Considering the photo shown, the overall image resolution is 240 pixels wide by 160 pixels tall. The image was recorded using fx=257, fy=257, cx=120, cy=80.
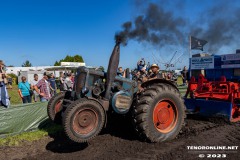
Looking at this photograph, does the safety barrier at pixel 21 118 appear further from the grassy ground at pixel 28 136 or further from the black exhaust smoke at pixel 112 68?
the black exhaust smoke at pixel 112 68

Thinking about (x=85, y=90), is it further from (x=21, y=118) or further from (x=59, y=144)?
(x=21, y=118)

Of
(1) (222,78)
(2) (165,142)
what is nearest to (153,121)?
(2) (165,142)

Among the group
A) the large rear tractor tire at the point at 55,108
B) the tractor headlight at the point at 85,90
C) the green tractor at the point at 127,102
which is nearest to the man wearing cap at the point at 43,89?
the large rear tractor tire at the point at 55,108

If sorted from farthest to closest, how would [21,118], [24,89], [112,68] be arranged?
[24,89] → [21,118] → [112,68]

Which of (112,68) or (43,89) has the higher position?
(112,68)

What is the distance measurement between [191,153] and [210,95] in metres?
2.96

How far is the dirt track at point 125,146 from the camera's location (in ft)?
15.5

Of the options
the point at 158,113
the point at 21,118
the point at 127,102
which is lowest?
the point at 21,118

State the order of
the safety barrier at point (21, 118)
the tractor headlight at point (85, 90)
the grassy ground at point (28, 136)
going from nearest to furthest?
Result: the tractor headlight at point (85, 90) < the grassy ground at point (28, 136) < the safety barrier at point (21, 118)

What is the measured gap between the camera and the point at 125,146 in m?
5.17

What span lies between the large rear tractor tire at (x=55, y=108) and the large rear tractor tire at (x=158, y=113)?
77.2 inches

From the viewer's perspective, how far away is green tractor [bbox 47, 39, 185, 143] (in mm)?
4738

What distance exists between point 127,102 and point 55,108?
184 centimetres

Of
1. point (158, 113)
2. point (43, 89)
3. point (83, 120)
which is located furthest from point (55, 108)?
point (43, 89)
